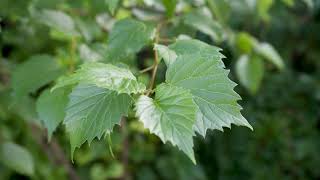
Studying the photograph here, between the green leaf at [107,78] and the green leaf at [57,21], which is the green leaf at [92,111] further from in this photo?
the green leaf at [57,21]

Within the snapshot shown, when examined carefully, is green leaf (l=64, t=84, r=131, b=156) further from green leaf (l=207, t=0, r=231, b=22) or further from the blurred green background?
the blurred green background

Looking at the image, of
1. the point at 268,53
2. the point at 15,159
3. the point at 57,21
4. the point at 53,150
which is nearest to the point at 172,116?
the point at 57,21

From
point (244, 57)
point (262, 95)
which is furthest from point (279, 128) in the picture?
point (244, 57)

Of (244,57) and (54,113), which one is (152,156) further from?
(54,113)

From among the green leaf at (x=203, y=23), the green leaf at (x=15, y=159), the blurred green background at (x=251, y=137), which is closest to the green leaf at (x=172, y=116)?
the green leaf at (x=203, y=23)

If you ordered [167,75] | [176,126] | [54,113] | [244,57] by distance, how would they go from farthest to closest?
[244,57], [54,113], [167,75], [176,126]

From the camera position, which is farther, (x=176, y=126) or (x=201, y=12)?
(x=201, y=12)

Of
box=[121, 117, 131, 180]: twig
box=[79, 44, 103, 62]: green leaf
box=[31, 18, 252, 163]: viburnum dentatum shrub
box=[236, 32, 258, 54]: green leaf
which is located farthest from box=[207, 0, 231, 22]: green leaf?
box=[121, 117, 131, 180]: twig
